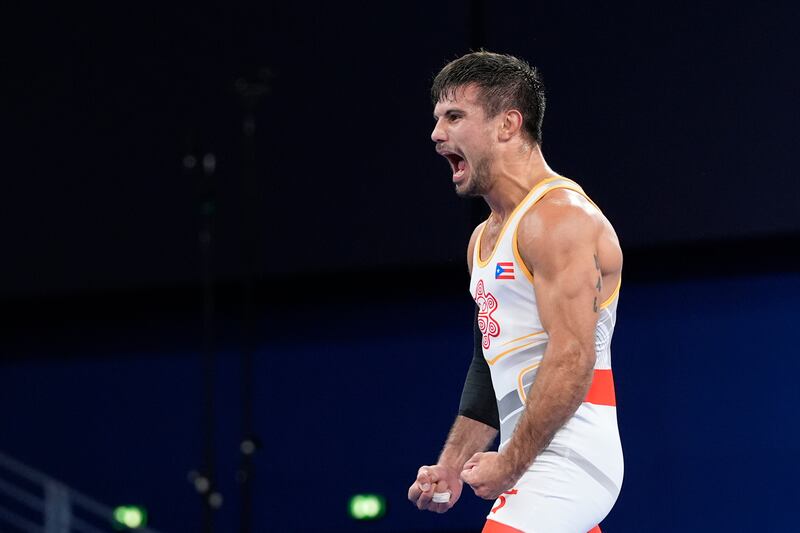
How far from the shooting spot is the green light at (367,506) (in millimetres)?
5023

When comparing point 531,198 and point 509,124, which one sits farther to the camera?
point 509,124

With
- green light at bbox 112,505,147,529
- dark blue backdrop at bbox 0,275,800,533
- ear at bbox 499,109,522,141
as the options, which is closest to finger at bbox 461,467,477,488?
ear at bbox 499,109,522,141

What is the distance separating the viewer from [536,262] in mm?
2328

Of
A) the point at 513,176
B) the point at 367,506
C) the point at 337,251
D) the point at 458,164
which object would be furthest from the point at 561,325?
the point at 367,506

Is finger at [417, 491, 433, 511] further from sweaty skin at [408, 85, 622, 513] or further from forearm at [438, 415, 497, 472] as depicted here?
forearm at [438, 415, 497, 472]

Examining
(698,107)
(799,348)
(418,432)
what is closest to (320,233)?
(418,432)

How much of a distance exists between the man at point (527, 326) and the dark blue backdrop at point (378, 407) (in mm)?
2024

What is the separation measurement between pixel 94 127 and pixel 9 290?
93 cm

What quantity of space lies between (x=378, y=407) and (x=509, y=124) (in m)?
2.72

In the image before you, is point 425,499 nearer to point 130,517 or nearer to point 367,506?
point 367,506

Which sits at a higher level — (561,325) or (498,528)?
(561,325)

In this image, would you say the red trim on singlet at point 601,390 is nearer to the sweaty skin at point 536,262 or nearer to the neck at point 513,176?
the sweaty skin at point 536,262

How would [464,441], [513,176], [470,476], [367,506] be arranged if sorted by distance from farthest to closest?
[367,506] < [464,441] < [513,176] < [470,476]

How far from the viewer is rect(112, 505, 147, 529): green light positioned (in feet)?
17.6
